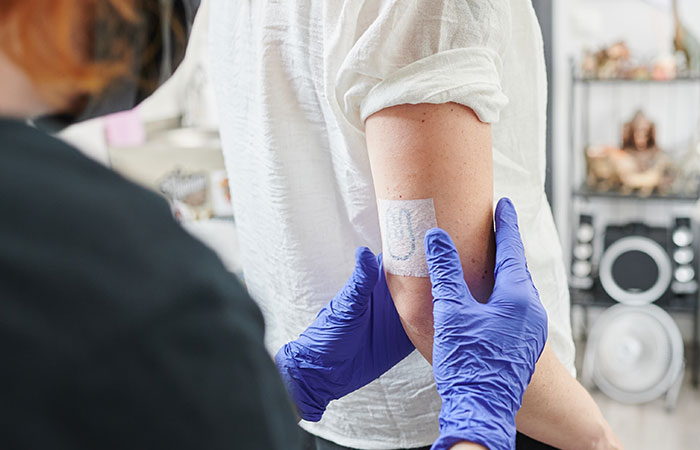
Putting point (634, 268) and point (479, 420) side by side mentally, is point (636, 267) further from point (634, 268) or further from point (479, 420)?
point (479, 420)

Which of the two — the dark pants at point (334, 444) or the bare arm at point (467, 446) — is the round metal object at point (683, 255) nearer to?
the dark pants at point (334, 444)

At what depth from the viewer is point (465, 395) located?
2.33 feet

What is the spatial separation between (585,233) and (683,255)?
1.30 feet

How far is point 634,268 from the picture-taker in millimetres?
2887

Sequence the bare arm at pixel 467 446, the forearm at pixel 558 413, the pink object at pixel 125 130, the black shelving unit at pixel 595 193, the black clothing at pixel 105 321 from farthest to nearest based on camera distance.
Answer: the black shelving unit at pixel 595 193 < the pink object at pixel 125 130 < the forearm at pixel 558 413 < the bare arm at pixel 467 446 < the black clothing at pixel 105 321

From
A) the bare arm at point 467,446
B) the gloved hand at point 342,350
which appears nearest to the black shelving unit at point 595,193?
the gloved hand at point 342,350

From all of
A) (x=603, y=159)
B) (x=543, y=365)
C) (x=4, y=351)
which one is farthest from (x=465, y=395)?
(x=603, y=159)

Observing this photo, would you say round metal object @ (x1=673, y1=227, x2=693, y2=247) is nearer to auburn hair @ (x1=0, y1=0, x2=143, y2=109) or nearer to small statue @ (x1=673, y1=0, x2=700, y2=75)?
small statue @ (x1=673, y1=0, x2=700, y2=75)

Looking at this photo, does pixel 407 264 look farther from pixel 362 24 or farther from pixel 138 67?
pixel 138 67

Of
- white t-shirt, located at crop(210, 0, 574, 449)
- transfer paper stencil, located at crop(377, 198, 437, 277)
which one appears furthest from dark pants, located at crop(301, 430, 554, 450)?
transfer paper stencil, located at crop(377, 198, 437, 277)

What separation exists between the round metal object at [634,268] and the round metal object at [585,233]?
0.32 feet

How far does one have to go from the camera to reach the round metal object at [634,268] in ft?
9.35

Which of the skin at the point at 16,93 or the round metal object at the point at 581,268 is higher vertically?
the skin at the point at 16,93

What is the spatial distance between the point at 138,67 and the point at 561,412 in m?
0.59
